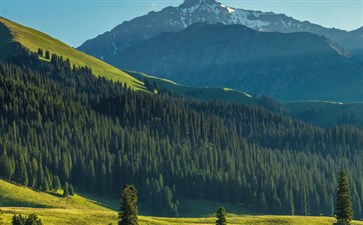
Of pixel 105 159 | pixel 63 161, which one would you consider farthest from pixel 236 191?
pixel 63 161

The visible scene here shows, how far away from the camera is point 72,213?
10312 cm

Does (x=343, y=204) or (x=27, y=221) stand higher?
(x=343, y=204)

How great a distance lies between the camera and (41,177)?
164 m

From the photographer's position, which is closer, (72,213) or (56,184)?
(72,213)

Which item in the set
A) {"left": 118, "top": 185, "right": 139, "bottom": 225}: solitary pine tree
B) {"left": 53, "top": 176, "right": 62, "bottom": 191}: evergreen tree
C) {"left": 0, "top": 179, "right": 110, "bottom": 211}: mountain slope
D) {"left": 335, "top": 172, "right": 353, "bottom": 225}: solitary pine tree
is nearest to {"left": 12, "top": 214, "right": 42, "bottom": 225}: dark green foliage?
{"left": 118, "top": 185, "right": 139, "bottom": 225}: solitary pine tree

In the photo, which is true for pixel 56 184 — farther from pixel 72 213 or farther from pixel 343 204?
pixel 343 204

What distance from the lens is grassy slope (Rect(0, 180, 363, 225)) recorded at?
9688 centimetres

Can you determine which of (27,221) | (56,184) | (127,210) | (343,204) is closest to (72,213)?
(127,210)

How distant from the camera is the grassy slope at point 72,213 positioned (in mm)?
96875

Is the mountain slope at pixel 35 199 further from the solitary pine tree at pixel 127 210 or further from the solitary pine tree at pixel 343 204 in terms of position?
the solitary pine tree at pixel 343 204

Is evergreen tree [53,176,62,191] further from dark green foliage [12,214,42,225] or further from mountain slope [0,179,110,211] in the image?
dark green foliage [12,214,42,225]

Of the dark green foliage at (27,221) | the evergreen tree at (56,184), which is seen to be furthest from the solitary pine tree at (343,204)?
the evergreen tree at (56,184)

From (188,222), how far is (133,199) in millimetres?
31071

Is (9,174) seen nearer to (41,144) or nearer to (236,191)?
(41,144)
